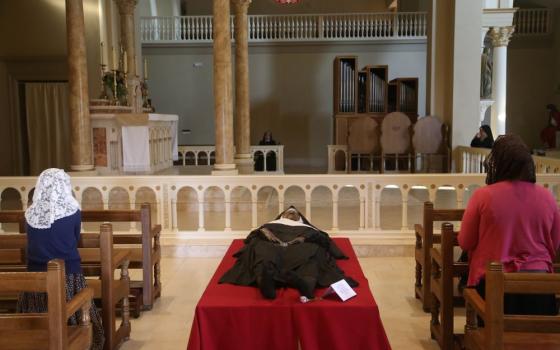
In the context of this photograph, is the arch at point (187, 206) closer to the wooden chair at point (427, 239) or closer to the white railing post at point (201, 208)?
the white railing post at point (201, 208)

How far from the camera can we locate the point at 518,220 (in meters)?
2.98

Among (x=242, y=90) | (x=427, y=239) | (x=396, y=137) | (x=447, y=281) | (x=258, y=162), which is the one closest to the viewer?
(x=447, y=281)

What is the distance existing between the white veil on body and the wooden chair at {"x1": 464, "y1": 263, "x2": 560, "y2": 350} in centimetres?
245

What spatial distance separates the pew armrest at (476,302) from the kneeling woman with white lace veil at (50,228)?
2342 mm

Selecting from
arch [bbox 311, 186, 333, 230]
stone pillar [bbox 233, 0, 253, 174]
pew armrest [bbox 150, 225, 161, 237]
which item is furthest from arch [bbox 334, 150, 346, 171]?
pew armrest [bbox 150, 225, 161, 237]

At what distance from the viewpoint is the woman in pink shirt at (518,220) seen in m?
2.98

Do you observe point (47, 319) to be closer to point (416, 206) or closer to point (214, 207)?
point (214, 207)

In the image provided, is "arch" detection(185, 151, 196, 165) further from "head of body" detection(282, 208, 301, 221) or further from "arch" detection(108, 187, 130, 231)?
"head of body" detection(282, 208, 301, 221)

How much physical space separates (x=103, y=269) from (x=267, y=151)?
36.3ft

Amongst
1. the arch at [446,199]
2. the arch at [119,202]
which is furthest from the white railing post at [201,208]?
the arch at [446,199]

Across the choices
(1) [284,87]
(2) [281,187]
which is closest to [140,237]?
(2) [281,187]

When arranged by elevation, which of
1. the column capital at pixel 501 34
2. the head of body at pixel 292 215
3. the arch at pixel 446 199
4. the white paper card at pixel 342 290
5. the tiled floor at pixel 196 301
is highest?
the column capital at pixel 501 34

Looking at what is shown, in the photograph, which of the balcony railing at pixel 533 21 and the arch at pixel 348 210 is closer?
the arch at pixel 348 210

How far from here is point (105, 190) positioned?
660cm
